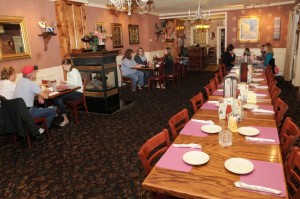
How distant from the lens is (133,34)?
9.21 metres

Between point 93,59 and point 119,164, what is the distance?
9.32ft

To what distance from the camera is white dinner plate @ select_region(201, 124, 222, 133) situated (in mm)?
2338

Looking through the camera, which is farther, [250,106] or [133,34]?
[133,34]

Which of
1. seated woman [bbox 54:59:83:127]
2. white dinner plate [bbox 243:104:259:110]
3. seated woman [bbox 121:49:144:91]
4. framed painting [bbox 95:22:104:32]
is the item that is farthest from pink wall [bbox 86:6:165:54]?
white dinner plate [bbox 243:104:259:110]

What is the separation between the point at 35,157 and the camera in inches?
145

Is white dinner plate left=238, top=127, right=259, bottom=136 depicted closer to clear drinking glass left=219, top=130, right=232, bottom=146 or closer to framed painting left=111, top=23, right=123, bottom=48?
clear drinking glass left=219, top=130, right=232, bottom=146

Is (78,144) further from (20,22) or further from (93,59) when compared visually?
(20,22)

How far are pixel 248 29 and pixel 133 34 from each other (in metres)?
4.75

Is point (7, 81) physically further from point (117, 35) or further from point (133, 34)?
point (133, 34)

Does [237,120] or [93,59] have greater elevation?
[93,59]

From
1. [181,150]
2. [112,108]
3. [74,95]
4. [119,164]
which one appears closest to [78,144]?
[119,164]

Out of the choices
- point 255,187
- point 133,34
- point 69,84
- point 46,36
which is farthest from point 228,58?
point 255,187

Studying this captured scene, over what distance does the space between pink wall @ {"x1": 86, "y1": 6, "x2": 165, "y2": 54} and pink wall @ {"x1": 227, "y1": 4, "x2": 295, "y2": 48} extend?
3.27m

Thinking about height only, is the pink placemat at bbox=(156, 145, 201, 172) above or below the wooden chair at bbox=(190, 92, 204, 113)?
below
